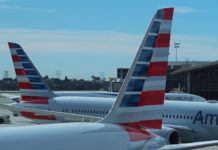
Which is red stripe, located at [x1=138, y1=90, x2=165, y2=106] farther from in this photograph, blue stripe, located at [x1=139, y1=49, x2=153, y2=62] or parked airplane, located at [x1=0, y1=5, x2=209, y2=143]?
parked airplane, located at [x1=0, y1=5, x2=209, y2=143]

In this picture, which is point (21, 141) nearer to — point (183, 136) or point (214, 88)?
point (183, 136)

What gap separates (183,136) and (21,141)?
67.5 ft

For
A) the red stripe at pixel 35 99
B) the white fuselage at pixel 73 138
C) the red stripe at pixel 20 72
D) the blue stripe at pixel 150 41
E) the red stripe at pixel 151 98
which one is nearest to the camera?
the white fuselage at pixel 73 138

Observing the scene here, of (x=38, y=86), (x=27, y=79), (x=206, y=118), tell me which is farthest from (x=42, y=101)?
(x=206, y=118)

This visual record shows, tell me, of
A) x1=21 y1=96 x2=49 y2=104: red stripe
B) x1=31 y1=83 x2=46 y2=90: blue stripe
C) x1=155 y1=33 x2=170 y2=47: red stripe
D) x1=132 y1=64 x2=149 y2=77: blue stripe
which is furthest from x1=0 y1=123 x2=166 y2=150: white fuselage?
x1=31 y1=83 x2=46 y2=90: blue stripe

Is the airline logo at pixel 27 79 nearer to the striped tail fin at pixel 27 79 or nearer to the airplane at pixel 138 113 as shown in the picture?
the striped tail fin at pixel 27 79

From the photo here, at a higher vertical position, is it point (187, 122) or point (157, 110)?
point (157, 110)

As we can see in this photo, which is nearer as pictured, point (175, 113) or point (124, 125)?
point (124, 125)

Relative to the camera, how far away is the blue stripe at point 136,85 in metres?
10.6

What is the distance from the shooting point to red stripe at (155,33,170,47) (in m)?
11.0

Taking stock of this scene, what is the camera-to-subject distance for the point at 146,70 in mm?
10812

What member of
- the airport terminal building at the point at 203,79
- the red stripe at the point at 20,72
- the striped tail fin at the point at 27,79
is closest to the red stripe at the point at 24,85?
the striped tail fin at the point at 27,79

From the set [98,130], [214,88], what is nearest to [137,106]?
[98,130]

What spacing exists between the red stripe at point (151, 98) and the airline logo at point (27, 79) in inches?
740
